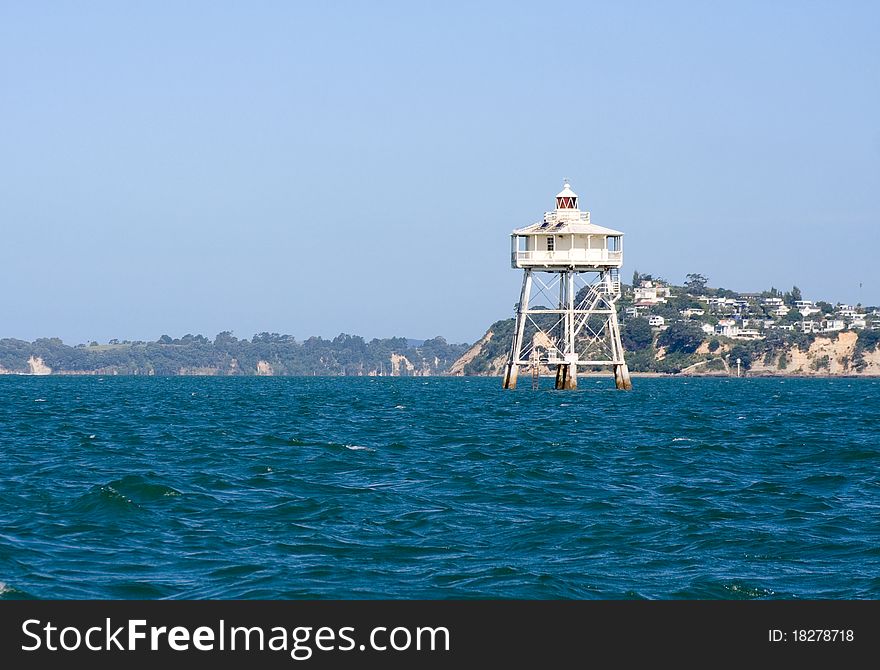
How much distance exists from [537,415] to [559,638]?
42.3m

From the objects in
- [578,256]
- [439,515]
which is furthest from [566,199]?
[439,515]

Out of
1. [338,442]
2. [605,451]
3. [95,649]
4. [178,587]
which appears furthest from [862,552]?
[338,442]

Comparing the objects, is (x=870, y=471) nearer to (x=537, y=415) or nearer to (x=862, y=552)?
(x=862, y=552)

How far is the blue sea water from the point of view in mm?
16141

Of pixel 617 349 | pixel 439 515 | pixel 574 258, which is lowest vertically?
pixel 439 515

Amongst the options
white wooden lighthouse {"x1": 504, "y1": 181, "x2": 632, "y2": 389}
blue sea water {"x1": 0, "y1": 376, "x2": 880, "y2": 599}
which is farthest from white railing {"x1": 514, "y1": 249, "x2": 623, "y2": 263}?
blue sea water {"x1": 0, "y1": 376, "x2": 880, "y2": 599}

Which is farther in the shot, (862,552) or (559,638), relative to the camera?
(862,552)

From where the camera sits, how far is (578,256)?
268 ft

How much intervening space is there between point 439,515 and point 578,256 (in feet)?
201

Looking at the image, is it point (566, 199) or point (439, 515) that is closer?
point (439, 515)

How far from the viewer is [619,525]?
20.6 meters

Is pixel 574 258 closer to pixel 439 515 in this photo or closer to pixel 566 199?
pixel 566 199

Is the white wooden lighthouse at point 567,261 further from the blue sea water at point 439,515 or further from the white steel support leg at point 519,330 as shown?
the blue sea water at point 439,515

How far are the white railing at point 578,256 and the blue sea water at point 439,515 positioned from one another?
132 feet
